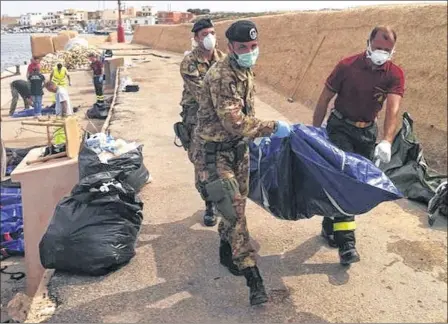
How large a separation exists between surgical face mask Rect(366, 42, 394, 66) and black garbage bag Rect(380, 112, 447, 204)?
2464 millimetres

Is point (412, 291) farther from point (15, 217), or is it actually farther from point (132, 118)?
point (132, 118)

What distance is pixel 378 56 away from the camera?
341 cm

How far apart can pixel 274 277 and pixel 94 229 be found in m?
1.43

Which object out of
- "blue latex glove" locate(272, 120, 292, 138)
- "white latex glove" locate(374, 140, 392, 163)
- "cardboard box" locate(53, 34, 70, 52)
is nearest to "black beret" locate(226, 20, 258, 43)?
"blue latex glove" locate(272, 120, 292, 138)

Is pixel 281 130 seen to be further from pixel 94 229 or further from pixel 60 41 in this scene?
pixel 60 41

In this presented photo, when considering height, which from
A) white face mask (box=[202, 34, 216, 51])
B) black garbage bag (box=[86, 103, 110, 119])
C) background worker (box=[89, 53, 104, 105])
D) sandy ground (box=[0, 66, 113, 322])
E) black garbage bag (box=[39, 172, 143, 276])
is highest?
white face mask (box=[202, 34, 216, 51])

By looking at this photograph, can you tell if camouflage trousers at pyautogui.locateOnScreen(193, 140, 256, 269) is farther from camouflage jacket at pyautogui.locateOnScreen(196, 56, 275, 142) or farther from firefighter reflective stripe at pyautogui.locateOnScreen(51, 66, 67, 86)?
firefighter reflective stripe at pyautogui.locateOnScreen(51, 66, 67, 86)

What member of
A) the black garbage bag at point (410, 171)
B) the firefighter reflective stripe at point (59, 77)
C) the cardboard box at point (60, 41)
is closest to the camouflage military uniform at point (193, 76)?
the black garbage bag at point (410, 171)

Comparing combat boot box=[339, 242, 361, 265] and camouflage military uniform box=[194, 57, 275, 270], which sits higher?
camouflage military uniform box=[194, 57, 275, 270]

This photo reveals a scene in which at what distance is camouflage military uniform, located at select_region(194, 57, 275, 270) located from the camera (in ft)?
9.59

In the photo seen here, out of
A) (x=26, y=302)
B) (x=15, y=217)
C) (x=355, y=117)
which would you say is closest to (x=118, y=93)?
(x=15, y=217)

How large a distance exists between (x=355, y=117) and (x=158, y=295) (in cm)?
202

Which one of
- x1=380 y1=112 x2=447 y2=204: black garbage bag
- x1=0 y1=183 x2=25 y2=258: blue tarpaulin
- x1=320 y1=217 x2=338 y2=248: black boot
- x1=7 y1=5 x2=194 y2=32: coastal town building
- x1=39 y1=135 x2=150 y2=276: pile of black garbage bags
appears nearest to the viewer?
x1=39 y1=135 x2=150 y2=276: pile of black garbage bags

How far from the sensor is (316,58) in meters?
13.3
